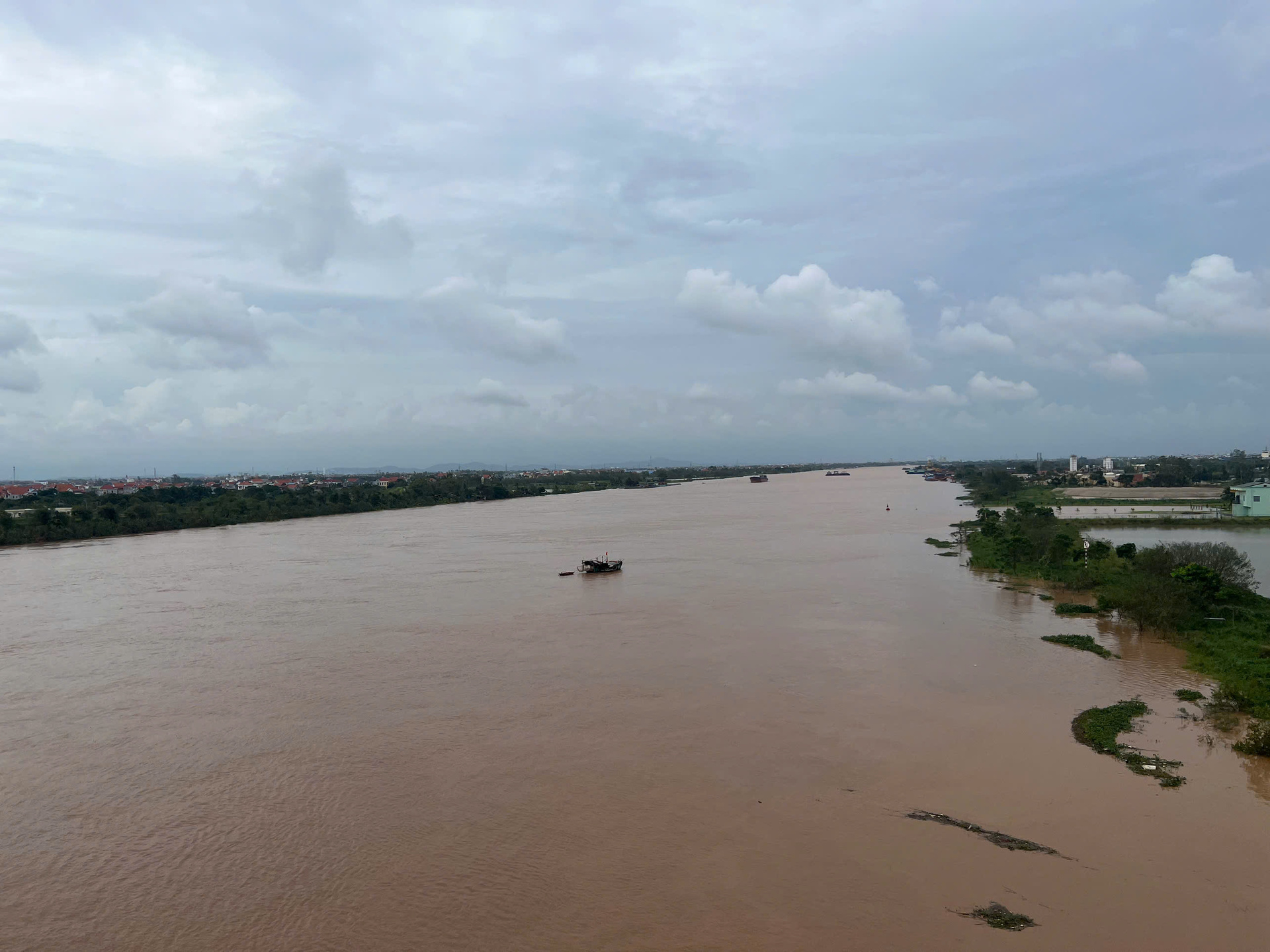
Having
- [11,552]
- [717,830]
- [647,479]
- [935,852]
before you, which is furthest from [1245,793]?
[647,479]

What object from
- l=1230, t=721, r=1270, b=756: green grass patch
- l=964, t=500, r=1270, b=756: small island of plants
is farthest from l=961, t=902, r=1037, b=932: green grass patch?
l=1230, t=721, r=1270, b=756: green grass patch

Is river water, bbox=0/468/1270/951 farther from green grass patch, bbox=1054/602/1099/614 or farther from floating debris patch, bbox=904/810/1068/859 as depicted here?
green grass patch, bbox=1054/602/1099/614

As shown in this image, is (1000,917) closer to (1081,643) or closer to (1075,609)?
(1081,643)

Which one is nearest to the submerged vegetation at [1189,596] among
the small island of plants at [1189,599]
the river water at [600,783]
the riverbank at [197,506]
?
the small island of plants at [1189,599]

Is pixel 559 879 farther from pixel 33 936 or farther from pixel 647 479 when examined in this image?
pixel 647 479

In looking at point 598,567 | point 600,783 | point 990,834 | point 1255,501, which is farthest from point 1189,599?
point 1255,501

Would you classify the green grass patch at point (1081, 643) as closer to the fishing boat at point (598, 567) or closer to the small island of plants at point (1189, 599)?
the small island of plants at point (1189, 599)
